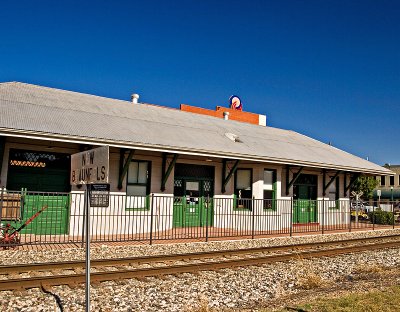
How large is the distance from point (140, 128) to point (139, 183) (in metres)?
2.32

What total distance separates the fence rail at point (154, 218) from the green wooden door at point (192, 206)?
0.04 m

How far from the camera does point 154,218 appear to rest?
1569 cm

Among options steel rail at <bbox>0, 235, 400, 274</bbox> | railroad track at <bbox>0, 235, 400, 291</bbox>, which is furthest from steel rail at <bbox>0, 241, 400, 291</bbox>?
steel rail at <bbox>0, 235, 400, 274</bbox>

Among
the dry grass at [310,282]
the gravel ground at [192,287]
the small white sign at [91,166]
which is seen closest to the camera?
the small white sign at [91,166]

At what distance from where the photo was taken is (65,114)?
49.9ft

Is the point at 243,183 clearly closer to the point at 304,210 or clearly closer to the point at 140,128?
the point at 304,210

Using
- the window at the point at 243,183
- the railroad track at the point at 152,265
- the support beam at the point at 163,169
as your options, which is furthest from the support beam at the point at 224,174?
the railroad track at the point at 152,265

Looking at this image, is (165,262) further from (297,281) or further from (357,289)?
(357,289)

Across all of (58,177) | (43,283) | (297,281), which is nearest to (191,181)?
(58,177)

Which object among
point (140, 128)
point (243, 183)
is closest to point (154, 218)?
point (140, 128)

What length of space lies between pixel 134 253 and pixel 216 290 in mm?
4337

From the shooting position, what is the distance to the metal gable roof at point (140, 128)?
13.4m

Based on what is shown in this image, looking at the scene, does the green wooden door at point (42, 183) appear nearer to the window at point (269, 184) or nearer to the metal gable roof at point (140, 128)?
the metal gable roof at point (140, 128)

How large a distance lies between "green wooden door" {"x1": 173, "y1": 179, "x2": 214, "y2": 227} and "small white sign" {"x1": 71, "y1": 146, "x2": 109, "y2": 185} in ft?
33.6
